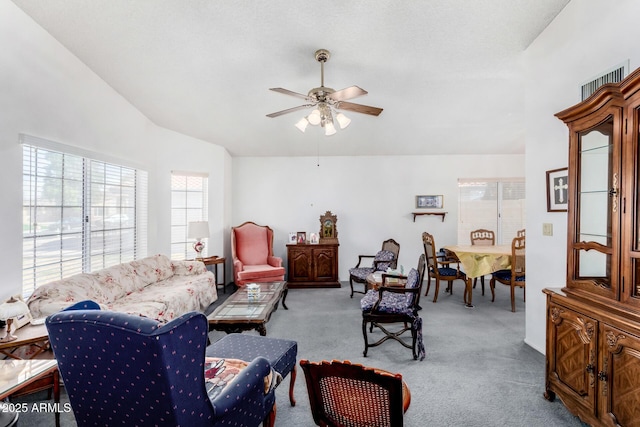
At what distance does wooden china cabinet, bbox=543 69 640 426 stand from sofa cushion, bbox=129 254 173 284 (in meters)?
4.23

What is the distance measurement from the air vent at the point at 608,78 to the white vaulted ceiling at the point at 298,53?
0.70m

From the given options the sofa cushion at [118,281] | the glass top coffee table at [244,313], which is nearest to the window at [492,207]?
the glass top coffee table at [244,313]

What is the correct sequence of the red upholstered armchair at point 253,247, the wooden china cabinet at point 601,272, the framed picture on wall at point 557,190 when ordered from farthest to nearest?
1. the red upholstered armchair at point 253,247
2. the framed picture on wall at point 557,190
3. the wooden china cabinet at point 601,272

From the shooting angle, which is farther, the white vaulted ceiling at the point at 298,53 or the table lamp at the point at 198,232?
the table lamp at the point at 198,232

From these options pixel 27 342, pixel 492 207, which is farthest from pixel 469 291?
pixel 27 342

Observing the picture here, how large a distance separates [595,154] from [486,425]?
1852 millimetres

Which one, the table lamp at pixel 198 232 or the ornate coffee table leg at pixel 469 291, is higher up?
the table lamp at pixel 198 232

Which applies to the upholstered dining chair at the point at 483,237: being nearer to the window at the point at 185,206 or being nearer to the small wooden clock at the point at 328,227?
the small wooden clock at the point at 328,227

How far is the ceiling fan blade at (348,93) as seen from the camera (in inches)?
93.5

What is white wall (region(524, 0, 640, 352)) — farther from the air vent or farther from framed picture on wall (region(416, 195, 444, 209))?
framed picture on wall (region(416, 195, 444, 209))

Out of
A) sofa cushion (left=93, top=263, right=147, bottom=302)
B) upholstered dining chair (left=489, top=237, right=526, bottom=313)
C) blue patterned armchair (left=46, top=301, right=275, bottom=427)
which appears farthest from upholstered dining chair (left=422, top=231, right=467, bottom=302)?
sofa cushion (left=93, top=263, right=147, bottom=302)

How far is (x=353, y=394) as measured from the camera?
1147mm

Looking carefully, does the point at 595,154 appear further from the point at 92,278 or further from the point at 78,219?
the point at 78,219

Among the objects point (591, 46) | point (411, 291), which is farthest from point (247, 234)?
point (591, 46)
